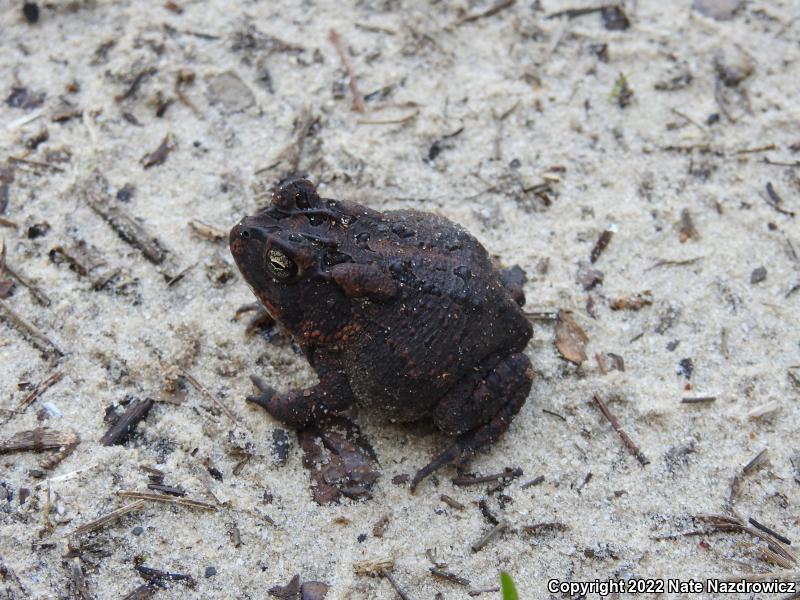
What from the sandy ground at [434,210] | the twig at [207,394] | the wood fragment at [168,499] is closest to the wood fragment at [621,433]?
the sandy ground at [434,210]

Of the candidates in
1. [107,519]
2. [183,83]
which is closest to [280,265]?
[107,519]

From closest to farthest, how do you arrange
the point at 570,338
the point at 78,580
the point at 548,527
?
1. the point at 78,580
2. the point at 548,527
3. the point at 570,338

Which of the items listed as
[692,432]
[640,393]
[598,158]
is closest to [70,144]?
[598,158]

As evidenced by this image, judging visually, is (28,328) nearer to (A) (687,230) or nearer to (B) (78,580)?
(B) (78,580)

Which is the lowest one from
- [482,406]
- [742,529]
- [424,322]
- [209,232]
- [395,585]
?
[742,529]

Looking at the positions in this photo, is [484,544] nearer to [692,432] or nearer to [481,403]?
[481,403]

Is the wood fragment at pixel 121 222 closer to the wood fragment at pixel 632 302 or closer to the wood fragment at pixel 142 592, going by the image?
the wood fragment at pixel 142 592
